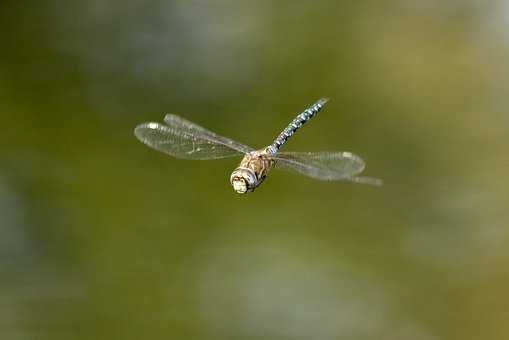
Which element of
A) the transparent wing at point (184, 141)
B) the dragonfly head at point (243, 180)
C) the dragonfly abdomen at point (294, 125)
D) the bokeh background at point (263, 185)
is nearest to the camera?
the dragonfly head at point (243, 180)

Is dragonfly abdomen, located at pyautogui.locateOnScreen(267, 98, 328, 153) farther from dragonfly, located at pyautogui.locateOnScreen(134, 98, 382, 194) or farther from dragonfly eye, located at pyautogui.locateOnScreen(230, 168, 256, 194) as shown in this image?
dragonfly eye, located at pyautogui.locateOnScreen(230, 168, 256, 194)

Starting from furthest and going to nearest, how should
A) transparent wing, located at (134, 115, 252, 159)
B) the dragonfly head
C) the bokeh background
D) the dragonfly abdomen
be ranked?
the bokeh background
the dragonfly abdomen
transparent wing, located at (134, 115, 252, 159)
the dragonfly head

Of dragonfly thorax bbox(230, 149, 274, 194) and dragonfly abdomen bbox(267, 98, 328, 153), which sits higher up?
dragonfly abdomen bbox(267, 98, 328, 153)

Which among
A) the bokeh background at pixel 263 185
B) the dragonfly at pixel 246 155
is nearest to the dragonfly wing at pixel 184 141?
the dragonfly at pixel 246 155

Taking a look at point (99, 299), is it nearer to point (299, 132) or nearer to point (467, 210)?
point (299, 132)


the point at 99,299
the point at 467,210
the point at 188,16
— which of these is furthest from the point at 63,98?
the point at 467,210

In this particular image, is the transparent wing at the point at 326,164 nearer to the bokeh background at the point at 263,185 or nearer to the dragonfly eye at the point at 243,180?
the dragonfly eye at the point at 243,180

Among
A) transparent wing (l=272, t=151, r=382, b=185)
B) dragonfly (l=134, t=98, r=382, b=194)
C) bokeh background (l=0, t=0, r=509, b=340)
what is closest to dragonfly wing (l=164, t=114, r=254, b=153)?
dragonfly (l=134, t=98, r=382, b=194)

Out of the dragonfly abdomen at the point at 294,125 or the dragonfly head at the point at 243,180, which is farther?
the dragonfly abdomen at the point at 294,125
